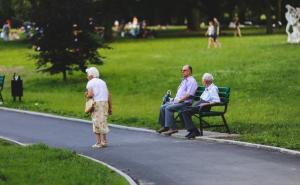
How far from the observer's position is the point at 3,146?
49.0 feet

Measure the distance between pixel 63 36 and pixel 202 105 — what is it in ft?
59.1

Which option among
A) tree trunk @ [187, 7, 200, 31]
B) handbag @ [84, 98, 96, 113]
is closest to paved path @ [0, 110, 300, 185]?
handbag @ [84, 98, 96, 113]

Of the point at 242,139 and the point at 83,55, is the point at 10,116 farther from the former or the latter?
the point at 83,55

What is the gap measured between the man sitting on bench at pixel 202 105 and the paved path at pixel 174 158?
440 millimetres

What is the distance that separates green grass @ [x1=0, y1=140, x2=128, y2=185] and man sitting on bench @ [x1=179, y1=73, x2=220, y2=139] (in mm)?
3635

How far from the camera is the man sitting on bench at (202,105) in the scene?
16438 millimetres

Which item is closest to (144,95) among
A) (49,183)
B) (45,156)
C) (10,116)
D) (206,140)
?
(10,116)

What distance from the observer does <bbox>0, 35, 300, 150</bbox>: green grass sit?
18.9 meters

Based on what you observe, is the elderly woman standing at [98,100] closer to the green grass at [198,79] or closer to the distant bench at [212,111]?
the distant bench at [212,111]

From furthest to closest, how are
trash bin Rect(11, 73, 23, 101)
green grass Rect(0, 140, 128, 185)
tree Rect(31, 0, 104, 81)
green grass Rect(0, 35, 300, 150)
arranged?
tree Rect(31, 0, 104, 81) → trash bin Rect(11, 73, 23, 101) → green grass Rect(0, 35, 300, 150) → green grass Rect(0, 140, 128, 185)

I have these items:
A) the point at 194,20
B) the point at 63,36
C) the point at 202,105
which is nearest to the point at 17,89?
the point at 63,36

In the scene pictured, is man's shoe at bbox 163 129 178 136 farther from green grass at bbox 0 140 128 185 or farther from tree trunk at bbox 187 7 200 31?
tree trunk at bbox 187 7 200 31

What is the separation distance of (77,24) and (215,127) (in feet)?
57.6

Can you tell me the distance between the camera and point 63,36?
3378 cm
